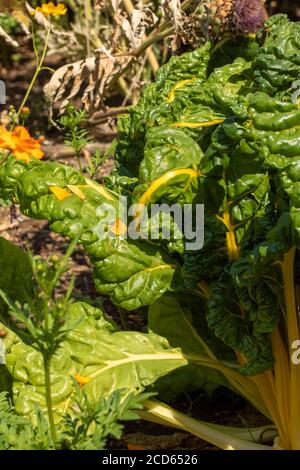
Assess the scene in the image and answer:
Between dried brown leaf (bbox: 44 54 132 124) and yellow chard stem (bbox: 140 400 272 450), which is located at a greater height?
dried brown leaf (bbox: 44 54 132 124)

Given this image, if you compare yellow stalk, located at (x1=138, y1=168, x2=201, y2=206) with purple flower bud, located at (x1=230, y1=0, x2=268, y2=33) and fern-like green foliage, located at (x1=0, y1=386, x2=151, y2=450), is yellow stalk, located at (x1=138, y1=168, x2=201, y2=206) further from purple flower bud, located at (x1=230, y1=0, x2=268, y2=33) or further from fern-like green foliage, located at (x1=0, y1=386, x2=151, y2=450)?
fern-like green foliage, located at (x1=0, y1=386, x2=151, y2=450)

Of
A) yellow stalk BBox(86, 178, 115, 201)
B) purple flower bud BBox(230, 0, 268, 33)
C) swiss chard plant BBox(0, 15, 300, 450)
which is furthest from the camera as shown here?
purple flower bud BBox(230, 0, 268, 33)

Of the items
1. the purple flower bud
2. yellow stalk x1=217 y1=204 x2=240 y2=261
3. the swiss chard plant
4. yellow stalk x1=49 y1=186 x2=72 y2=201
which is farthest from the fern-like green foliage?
the purple flower bud

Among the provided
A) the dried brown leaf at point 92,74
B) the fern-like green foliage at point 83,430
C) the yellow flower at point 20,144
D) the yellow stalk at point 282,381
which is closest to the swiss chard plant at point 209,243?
the yellow stalk at point 282,381

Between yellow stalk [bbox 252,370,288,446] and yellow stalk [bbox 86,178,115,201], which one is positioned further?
yellow stalk [bbox 86,178,115,201]

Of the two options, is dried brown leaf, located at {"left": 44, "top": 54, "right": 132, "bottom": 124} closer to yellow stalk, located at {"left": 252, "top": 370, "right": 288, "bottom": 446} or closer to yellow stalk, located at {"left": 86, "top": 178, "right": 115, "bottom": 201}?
yellow stalk, located at {"left": 86, "top": 178, "right": 115, "bottom": 201}

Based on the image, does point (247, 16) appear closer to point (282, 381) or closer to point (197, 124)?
point (197, 124)

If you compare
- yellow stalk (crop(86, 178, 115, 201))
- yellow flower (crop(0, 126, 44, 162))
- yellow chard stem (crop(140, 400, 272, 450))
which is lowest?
yellow chard stem (crop(140, 400, 272, 450))

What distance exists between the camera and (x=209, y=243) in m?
2.94

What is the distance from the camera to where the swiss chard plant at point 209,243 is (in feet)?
8.88

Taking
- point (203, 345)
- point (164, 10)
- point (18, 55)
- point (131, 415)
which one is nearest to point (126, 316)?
point (203, 345)

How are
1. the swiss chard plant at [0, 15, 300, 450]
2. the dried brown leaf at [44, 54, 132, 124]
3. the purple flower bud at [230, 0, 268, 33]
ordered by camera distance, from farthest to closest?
the dried brown leaf at [44, 54, 132, 124] < the purple flower bud at [230, 0, 268, 33] < the swiss chard plant at [0, 15, 300, 450]

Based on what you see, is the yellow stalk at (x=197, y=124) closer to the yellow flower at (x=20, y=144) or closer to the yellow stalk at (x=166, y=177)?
the yellow stalk at (x=166, y=177)

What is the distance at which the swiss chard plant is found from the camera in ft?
8.88
